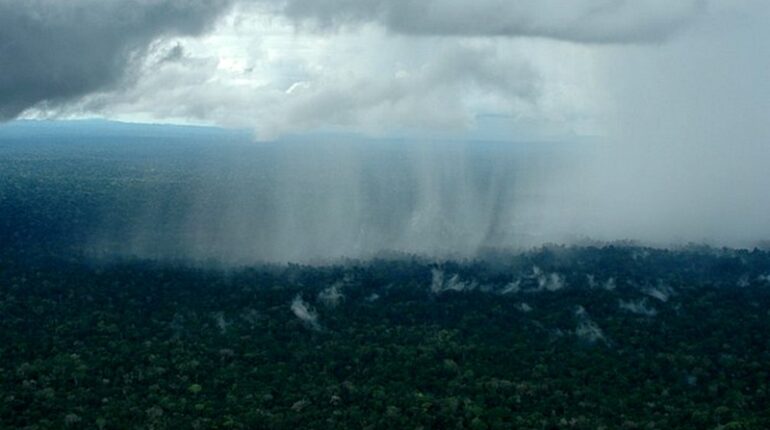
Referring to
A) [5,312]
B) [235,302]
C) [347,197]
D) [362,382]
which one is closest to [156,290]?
[235,302]

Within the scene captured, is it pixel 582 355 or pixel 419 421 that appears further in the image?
pixel 582 355

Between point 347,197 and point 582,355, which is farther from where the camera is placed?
point 347,197

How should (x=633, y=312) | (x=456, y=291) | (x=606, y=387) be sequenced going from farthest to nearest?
(x=456, y=291), (x=633, y=312), (x=606, y=387)

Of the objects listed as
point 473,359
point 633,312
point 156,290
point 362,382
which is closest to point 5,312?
point 156,290

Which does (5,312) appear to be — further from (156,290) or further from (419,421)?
(419,421)

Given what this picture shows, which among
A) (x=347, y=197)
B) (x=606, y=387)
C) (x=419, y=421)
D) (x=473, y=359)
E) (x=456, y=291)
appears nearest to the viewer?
(x=419, y=421)

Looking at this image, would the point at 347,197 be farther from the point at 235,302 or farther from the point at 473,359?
the point at 473,359
